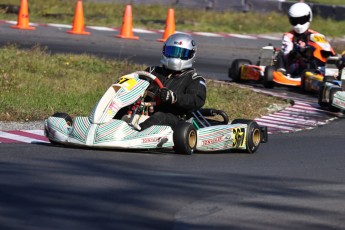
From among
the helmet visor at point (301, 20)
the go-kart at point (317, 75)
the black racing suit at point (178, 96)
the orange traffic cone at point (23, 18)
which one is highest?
the helmet visor at point (301, 20)

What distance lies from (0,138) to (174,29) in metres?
13.4

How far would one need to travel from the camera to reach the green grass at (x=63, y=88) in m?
11.1

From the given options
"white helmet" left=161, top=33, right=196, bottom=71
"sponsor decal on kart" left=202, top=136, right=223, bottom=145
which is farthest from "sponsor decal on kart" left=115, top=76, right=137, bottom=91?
"sponsor decal on kart" left=202, top=136, right=223, bottom=145

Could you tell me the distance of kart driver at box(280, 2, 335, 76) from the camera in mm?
15664

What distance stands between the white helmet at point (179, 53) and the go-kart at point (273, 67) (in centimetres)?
606

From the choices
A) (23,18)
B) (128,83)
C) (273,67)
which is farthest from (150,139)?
(23,18)

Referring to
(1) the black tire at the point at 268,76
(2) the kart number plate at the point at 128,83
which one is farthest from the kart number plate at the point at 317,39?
(2) the kart number plate at the point at 128,83

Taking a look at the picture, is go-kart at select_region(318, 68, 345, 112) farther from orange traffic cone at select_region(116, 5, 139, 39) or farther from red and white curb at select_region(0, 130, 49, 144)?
orange traffic cone at select_region(116, 5, 139, 39)

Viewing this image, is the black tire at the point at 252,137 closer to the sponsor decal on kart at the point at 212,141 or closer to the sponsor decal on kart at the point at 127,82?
the sponsor decal on kart at the point at 212,141

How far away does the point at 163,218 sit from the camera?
605cm

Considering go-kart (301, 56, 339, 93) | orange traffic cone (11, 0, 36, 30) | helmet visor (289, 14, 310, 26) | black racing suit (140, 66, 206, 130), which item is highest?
helmet visor (289, 14, 310, 26)

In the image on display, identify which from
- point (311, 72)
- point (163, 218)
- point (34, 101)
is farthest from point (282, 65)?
point (163, 218)

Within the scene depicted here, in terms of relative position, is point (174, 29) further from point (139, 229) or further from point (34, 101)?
point (139, 229)

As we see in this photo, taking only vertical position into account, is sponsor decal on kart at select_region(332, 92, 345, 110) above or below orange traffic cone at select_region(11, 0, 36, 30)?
above
